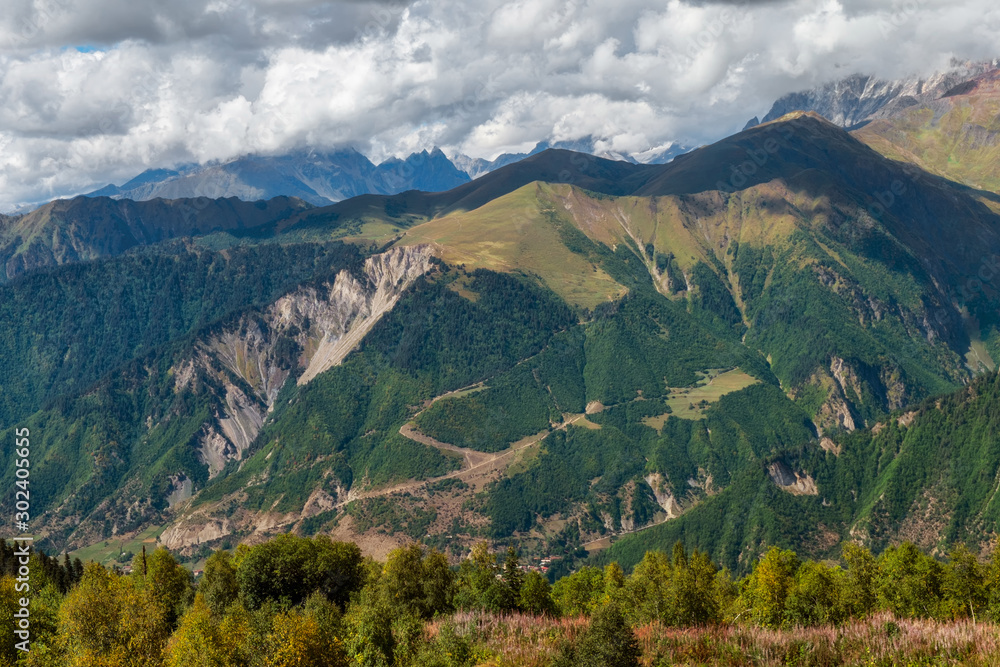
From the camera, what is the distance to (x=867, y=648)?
7000 cm

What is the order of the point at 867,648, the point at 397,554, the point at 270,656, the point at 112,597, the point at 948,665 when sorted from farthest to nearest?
the point at 397,554 < the point at 112,597 < the point at 270,656 < the point at 867,648 < the point at 948,665

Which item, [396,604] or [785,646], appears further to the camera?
[396,604]

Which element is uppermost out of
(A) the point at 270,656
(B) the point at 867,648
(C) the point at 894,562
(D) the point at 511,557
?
(A) the point at 270,656

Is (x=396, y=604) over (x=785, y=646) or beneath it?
beneath

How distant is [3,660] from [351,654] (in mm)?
45577

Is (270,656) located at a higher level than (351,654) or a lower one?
higher

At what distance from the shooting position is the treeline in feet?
262

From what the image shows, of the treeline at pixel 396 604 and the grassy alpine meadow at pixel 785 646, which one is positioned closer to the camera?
the grassy alpine meadow at pixel 785 646

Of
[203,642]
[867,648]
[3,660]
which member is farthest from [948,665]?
[3,660]

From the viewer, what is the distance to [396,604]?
10606cm

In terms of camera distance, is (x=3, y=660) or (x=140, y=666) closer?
(x=140, y=666)

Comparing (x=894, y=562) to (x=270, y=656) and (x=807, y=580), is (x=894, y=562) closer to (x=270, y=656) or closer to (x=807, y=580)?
(x=807, y=580)

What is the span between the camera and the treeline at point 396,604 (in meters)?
80.0

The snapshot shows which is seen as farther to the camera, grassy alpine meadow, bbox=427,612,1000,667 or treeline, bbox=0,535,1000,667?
treeline, bbox=0,535,1000,667
